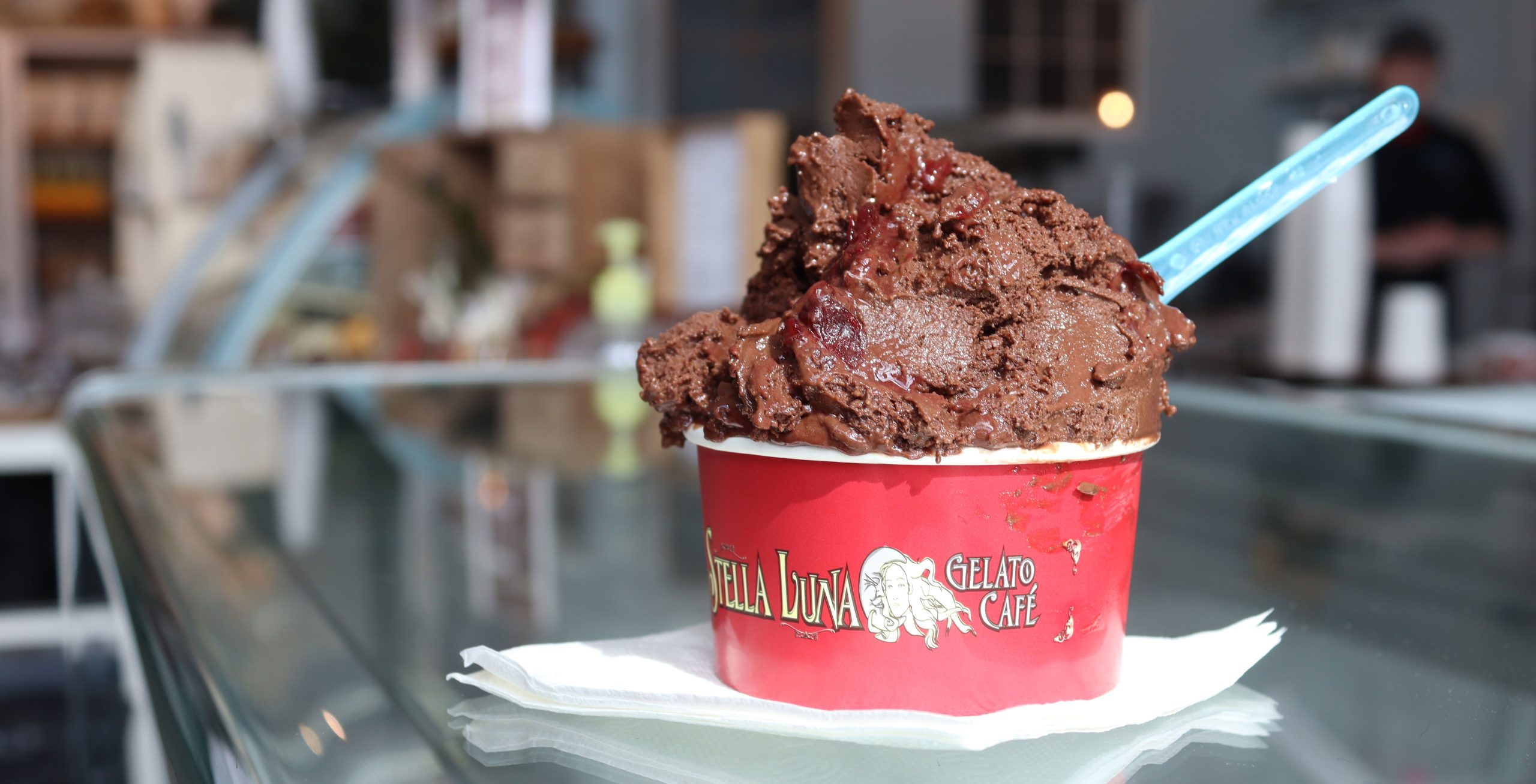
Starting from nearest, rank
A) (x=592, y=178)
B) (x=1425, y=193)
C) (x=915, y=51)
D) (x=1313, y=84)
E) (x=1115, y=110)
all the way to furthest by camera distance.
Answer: (x=592, y=178), (x=1425, y=193), (x=1313, y=84), (x=915, y=51), (x=1115, y=110)

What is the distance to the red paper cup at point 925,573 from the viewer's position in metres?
0.51

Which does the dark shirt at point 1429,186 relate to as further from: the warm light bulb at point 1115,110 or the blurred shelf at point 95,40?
the blurred shelf at point 95,40

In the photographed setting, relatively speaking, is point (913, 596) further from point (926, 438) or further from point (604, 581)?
point (604, 581)

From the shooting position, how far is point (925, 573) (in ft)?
1.70

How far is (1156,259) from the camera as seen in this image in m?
0.59

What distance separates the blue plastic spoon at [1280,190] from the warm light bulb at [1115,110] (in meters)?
7.58

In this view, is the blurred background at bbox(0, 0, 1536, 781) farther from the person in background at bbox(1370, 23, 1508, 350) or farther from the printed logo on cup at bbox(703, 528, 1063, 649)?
the printed logo on cup at bbox(703, 528, 1063, 649)

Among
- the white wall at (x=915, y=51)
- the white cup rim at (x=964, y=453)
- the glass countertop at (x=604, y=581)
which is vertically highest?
the white wall at (x=915, y=51)

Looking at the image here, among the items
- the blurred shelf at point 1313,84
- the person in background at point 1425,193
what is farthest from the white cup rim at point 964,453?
the blurred shelf at point 1313,84

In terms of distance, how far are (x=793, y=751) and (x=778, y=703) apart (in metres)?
0.05

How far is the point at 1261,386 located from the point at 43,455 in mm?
2010

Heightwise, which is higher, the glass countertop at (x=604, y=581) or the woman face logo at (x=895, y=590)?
the woman face logo at (x=895, y=590)

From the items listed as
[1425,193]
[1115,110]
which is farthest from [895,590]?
[1115,110]

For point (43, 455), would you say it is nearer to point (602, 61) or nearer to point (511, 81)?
point (511, 81)
